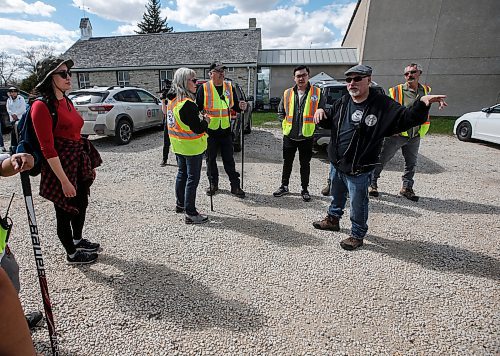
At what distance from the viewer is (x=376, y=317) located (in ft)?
7.64

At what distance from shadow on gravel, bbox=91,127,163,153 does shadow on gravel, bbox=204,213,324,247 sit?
4.95m

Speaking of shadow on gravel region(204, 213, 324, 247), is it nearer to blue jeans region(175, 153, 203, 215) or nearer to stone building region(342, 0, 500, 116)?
blue jeans region(175, 153, 203, 215)

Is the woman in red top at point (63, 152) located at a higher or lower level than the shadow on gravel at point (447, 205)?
higher

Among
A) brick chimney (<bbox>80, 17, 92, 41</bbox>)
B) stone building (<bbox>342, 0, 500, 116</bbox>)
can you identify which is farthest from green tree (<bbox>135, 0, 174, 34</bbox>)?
stone building (<bbox>342, 0, 500, 116</bbox>)

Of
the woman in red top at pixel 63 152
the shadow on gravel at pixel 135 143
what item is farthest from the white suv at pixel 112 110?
the woman in red top at pixel 63 152

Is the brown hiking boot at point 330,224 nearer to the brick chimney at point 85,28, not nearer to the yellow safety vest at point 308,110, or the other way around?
the yellow safety vest at point 308,110

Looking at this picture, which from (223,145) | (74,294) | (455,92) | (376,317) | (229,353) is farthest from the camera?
(455,92)

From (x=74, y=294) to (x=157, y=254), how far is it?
85cm

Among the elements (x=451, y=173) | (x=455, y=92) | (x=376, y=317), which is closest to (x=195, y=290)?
(x=376, y=317)

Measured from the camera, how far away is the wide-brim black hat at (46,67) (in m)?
2.26

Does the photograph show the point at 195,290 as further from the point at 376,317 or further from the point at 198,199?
the point at 198,199

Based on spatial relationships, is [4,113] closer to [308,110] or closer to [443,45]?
[308,110]

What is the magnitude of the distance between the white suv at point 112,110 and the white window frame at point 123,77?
45.2 ft

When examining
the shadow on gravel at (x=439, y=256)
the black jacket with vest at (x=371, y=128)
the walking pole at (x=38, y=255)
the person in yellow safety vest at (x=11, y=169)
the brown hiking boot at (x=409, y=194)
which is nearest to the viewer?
the person in yellow safety vest at (x=11, y=169)
